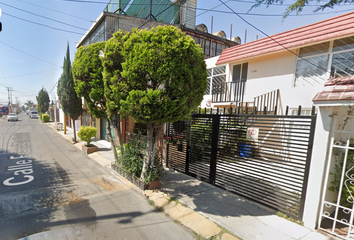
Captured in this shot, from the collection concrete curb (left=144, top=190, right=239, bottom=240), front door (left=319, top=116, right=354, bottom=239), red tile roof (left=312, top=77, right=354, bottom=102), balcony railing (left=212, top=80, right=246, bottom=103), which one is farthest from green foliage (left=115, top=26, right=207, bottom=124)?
balcony railing (left=212, top=80, right=246, bottom=103)

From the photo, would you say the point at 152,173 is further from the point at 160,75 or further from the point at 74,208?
the point at 160,75

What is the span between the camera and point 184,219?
3.47 meters

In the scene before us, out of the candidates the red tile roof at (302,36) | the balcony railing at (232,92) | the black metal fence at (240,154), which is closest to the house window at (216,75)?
the balcony railing at (232,92)

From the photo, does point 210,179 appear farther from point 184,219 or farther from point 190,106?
point 190,106

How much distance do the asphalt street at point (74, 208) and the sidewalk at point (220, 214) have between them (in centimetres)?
28

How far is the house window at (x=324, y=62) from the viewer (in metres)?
5.69

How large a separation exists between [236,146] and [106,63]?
4.11m

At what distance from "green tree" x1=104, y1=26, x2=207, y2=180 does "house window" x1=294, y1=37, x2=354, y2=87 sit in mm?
5120

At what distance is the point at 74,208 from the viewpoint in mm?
3748

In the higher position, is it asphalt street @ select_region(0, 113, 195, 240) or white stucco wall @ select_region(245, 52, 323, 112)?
white stucco wall @ select_region(245, 52, 323, 112)

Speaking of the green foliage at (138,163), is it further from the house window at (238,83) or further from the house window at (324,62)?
the house window at (324,62)

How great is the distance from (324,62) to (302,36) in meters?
1.28

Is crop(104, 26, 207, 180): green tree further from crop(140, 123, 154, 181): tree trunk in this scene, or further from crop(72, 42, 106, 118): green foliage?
crop(72, 42, 106, 118): green foliage

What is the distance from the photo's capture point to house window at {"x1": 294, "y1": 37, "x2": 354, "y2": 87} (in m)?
5.69
